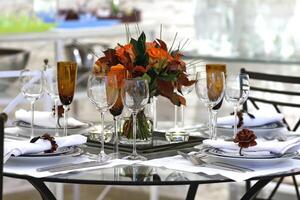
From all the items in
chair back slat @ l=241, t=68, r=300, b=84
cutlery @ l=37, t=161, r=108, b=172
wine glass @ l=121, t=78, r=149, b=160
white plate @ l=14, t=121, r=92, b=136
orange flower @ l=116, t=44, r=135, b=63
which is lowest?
cutlery @ l=37, t=161, r=108, b=172

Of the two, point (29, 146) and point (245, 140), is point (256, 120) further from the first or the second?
point (29, 146)

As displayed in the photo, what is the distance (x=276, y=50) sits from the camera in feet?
13.0

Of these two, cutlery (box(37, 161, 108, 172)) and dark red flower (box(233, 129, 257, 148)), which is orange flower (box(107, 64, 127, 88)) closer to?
cutlery (box(37, 161, 108, 172))

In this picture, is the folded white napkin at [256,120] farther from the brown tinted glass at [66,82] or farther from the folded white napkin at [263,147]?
the brown tinted glass at [66,82]

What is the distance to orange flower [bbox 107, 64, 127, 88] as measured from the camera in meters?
2.23

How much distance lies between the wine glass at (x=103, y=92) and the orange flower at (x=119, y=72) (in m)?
0.05

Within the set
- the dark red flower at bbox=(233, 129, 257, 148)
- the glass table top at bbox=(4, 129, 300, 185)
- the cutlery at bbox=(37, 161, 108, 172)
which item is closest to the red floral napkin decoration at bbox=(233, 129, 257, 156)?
the dark red flower at bbox=(233, 129, 257, 148)

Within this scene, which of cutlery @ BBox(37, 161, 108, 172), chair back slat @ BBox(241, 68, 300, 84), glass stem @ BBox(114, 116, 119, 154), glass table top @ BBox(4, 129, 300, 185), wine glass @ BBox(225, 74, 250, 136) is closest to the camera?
glass table top @ BBox(4, 129, 300, 185)

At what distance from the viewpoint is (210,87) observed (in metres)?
2.33

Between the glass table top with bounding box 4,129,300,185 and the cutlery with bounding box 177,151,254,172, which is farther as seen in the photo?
the cutlery with bounding box 177,151,254,172

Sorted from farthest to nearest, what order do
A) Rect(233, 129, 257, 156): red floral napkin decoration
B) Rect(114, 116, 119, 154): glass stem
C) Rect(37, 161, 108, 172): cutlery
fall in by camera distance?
Rect(114, 116, 119, 154): glass stem → Rect(233, 129, 257, 156): red floral napkin decoration → Rect(37, 161, 108, 172): cutlery

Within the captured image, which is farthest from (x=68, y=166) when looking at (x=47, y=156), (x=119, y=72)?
(x=119, y=72)

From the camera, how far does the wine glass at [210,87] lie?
2.33 metres

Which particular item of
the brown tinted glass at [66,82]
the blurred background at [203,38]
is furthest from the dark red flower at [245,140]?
the blurred background at [203,38]
